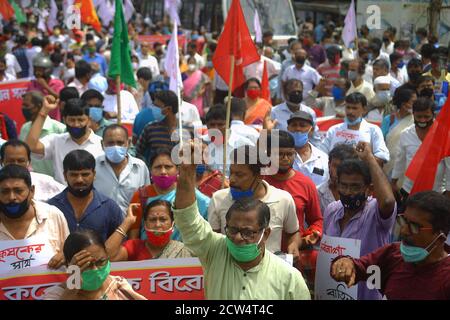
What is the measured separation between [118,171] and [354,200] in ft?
7.21

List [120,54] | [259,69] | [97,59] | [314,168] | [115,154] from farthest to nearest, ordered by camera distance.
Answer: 1. [97,59]
2. [259,69]
3. [120,54]
4. [314,168]
5. [115,154]

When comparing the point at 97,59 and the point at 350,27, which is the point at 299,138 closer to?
the point at 350,27

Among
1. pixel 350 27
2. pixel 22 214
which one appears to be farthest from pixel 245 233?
pixel 350 27

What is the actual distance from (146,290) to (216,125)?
2740 millimetres

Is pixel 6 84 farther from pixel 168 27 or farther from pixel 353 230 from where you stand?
pixel 168 27

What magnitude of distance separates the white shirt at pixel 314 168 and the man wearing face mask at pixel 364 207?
144 cm

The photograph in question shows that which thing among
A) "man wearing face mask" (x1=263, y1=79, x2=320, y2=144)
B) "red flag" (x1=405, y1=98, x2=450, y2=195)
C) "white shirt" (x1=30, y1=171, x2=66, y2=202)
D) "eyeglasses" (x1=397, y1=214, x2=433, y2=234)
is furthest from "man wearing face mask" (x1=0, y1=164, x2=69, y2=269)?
"man wearing face mask" (x1=263, y1=79, x2=320, y2=144)

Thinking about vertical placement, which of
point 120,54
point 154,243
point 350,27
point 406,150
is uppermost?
point 350,27

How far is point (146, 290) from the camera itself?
455 centimetres

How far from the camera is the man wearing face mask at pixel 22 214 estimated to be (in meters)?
4.59

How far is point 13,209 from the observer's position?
4.59m

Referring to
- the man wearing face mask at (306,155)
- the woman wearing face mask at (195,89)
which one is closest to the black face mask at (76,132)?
the man wearing face mask at (306,155)

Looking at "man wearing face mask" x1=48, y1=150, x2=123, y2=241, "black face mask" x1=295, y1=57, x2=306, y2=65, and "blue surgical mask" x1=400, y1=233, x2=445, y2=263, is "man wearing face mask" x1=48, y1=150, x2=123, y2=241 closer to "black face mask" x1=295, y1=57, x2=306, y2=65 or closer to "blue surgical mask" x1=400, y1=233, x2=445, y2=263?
"blue surgical mask" x1=400, y1=233, x2=445, y2=263

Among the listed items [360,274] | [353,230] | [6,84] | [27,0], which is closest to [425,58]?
[6,84]
